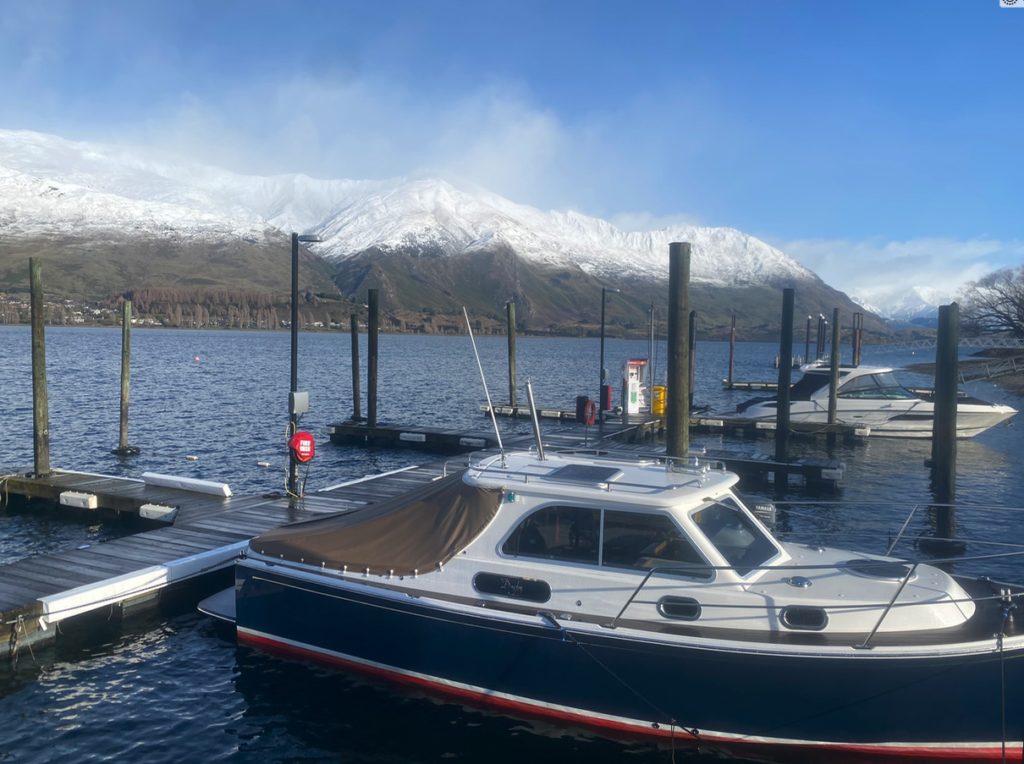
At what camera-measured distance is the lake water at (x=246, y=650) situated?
865 centimetres

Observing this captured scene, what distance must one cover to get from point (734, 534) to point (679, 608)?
3.88ft

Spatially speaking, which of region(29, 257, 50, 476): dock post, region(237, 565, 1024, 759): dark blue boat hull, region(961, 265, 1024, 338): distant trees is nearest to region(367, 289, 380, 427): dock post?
region(29, 257, 50, 476): dock post

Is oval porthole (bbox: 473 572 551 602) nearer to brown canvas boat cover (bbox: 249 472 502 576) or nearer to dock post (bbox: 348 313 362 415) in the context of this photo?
brown canvas boat cover (bbox: 249 472 502 576)

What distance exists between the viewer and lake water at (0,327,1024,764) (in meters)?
8.65

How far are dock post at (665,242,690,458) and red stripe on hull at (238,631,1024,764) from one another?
20.6 feet

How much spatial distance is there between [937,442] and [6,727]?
648 inches

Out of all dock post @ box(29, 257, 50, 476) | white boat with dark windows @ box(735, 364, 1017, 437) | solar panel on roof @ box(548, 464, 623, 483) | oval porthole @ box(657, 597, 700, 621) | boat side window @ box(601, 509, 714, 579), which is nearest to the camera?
oval porthole @ box(657, 597, 700, 621)

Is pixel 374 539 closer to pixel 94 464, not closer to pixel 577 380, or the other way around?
pixel 94 464

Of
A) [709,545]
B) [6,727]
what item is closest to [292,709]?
[6,727]

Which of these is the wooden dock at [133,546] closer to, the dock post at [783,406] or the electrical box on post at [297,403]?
the electrical box on post at [297,403]

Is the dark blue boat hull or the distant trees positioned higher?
the distant trees

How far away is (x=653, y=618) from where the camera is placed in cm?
815

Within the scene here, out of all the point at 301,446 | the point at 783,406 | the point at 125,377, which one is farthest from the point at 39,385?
the point at 783,406

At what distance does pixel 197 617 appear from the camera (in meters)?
12.0
